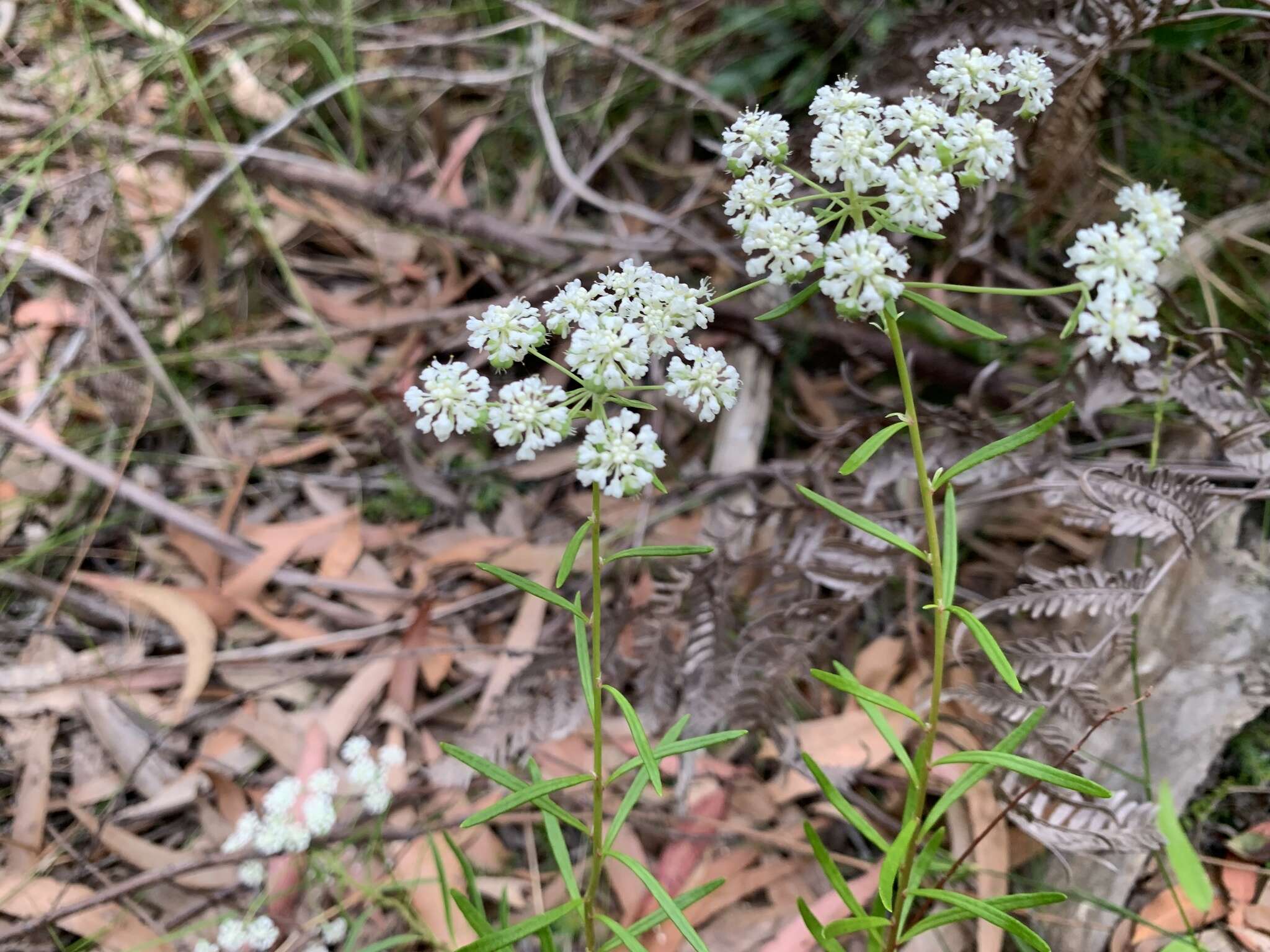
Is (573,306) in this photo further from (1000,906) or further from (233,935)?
(233,935)

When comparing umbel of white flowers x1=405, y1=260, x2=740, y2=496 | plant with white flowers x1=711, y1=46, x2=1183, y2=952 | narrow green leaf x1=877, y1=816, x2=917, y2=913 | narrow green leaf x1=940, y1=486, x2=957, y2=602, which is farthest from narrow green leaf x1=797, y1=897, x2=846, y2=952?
umbel of white flowers x1=405, y1=260, x2=740, y2=496

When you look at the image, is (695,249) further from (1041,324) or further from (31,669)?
(31,669)

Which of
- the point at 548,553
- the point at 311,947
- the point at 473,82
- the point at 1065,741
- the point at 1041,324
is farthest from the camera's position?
the point at 473,82

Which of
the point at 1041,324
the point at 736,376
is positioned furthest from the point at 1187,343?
the point at 736,376

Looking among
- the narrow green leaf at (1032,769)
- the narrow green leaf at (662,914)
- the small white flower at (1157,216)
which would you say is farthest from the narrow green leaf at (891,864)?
the small white flower at (1157,216)

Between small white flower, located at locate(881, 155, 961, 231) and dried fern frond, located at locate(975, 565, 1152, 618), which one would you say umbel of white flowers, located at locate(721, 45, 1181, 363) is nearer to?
small white flower, located at locate(881, 155, 961, 231)

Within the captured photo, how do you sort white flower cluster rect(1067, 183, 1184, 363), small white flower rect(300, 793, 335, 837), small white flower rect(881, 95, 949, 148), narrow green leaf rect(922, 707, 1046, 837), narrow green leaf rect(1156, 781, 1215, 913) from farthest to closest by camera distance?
small white flower rect(300, 793, 335, 837) → narrow green leaf rect(922, 707, 1046, 837) → small white flower rect(881, 95, 949, 148) → white flower cluster rect(1067, 183, 1184, 363) → narrow green leaf rect(1156, 781, 1215, 913)
